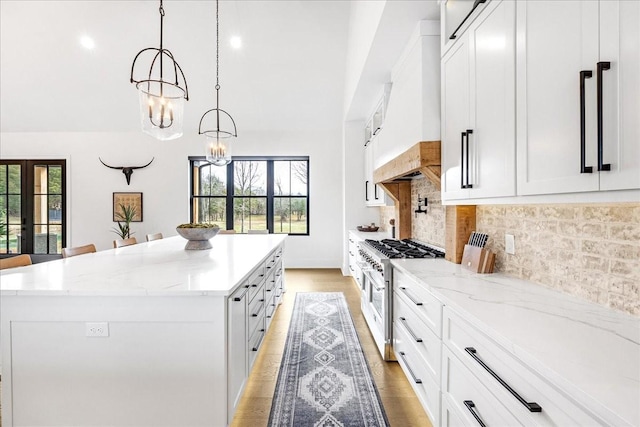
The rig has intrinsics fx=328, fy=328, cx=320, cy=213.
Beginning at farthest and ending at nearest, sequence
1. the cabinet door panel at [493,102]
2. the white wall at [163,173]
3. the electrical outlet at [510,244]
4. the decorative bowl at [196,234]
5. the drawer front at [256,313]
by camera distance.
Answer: the white wall at [163,173]
the decorative bowl at [196,234]
the drawer front at [256,313]
the electrical outlet at [510,244]
the cabinet door panel at [493,102]

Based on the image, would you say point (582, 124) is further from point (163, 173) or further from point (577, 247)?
point (163, 173)

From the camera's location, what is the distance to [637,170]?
87 centimetres

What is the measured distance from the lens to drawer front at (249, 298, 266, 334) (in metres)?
2.20

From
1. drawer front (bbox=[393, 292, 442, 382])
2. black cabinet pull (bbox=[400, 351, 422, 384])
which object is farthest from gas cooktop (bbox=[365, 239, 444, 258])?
black cabinet pull (bbox=[400, 351, 422, 384])

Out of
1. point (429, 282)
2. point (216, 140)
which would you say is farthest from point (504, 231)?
point (216, 140)

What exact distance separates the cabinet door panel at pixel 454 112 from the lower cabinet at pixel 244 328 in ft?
4.72

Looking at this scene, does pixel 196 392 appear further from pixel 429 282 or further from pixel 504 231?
pixel 504 231

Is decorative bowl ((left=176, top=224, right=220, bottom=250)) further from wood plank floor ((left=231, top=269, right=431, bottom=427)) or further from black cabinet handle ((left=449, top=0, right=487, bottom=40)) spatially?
black cabinet handle ((left=449, top=0, right=487, bottom=40))

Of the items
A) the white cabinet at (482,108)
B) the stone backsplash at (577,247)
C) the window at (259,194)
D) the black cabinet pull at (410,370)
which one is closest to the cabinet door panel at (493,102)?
the white cabinet at (482,108)

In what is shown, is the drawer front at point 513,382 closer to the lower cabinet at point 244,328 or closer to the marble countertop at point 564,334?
the marble countertop at point 564,334

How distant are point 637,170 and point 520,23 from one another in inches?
33.7

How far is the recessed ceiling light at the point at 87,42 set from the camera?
519 centimetres

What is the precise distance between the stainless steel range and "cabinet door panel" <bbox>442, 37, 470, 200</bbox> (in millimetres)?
698

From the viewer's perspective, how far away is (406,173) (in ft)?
8.95
